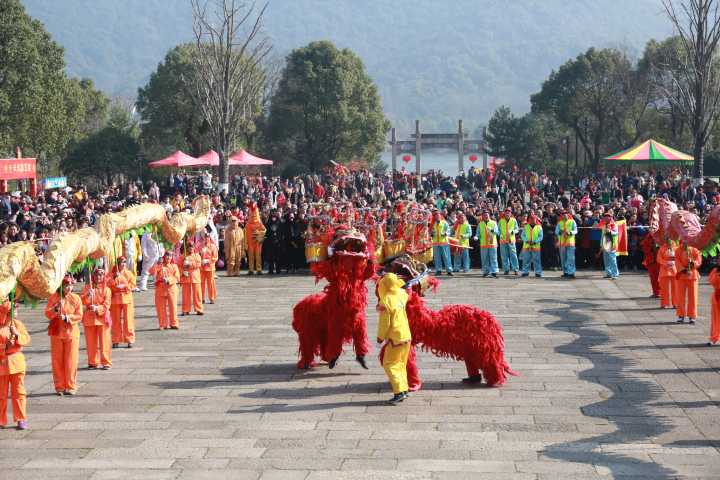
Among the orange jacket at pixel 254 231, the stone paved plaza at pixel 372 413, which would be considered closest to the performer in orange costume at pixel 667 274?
the stone paved plaza at pixel 372 413

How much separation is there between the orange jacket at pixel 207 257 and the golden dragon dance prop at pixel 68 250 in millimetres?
2185

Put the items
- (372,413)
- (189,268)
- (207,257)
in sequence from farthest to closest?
(207,257) → (189,268) → (372,413)

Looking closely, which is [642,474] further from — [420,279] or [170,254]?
Result: [170,254]

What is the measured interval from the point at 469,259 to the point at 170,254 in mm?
9067

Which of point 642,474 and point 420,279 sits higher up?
point 420,279

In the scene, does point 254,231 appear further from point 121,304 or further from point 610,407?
point 610,407

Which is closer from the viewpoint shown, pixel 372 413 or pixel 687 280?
pixel 372 413

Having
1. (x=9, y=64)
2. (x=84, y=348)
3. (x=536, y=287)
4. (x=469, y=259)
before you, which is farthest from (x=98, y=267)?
(x=9, y=64)

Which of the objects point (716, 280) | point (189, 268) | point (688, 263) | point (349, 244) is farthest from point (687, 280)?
point (189, 268)

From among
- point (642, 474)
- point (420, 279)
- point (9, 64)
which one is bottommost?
point (642, 474)

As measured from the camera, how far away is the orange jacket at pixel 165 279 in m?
15.5

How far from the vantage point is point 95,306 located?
41.1 feet

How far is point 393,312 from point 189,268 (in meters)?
6.82

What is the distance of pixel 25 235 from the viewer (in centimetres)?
2061
